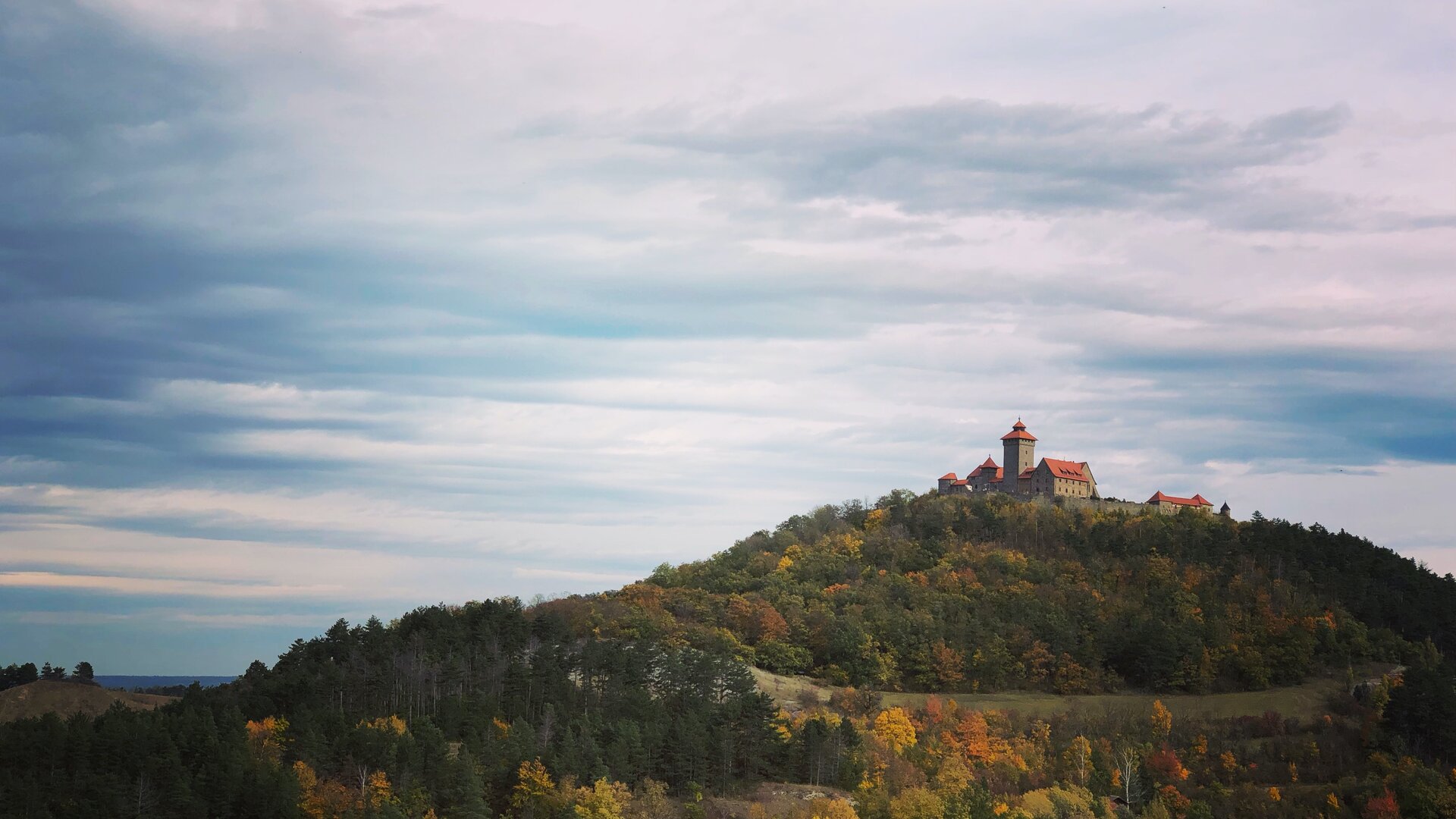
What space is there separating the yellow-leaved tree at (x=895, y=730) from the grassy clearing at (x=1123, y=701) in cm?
1085

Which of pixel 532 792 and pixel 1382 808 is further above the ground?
pixel 532 792

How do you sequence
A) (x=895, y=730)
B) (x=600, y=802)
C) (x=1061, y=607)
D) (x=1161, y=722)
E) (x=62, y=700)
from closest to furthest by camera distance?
(x=600, y=802) → (x=895, y=730) → (x=62, y=700) → (x=1161, y=722) → (x=1061, y=607)

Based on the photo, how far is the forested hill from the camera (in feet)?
510

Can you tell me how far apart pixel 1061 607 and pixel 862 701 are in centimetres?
4660

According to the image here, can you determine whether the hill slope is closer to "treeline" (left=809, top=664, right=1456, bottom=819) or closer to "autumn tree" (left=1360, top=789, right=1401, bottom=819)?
"treeline" (left=809, top=664, right=1456, bottom=819)

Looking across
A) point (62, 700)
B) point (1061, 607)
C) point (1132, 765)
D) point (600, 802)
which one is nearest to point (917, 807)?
point (600, 802)

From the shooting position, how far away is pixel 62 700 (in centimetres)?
12900

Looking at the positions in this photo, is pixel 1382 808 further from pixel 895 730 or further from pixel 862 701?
pixel 862 701

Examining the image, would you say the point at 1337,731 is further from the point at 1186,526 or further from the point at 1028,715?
the point at 1186,526

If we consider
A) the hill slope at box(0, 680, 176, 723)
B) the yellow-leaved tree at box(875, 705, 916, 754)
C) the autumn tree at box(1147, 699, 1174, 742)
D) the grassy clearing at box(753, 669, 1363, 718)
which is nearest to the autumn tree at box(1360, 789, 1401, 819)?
the autumn tree at box(1147, 699, 1174, 742)

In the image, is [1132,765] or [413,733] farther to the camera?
[1132,765]

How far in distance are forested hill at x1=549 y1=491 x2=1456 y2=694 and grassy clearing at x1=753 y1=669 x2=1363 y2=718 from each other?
253 centimetres

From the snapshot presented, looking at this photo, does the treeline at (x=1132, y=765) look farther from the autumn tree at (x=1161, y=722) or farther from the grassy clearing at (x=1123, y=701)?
the grassy clearing at (x=1123, y=701)

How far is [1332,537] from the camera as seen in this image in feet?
646
